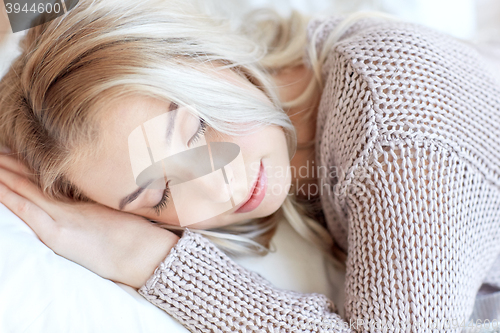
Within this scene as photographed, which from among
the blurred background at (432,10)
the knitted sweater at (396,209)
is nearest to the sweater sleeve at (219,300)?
the knitted sweater at (396,209)

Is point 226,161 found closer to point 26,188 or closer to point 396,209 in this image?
point 396,209

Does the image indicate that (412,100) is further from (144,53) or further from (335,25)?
(144,53)

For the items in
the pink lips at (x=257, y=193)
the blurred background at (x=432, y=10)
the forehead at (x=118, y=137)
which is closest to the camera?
the forehead at (x=118, y=137)

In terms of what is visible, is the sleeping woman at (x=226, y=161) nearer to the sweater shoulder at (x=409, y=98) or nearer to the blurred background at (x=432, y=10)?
the sweater shoulder at (x=409, y=98)

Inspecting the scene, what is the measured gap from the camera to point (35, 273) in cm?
65

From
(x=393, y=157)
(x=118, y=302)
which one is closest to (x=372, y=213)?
(x=393, y=157)

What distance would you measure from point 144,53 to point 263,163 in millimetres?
289

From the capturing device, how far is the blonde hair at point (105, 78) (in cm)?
64

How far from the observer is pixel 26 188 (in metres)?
0.75

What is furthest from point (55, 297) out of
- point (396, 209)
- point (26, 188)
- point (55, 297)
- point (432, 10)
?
point (432, 10)

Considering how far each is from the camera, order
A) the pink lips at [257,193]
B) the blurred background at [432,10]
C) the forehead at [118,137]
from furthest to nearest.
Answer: the blurred background at [432,10] → the pink lips at [257,193] → the forehead at [118,137]

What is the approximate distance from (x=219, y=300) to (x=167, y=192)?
0.21m

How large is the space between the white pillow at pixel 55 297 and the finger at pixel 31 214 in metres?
0.01

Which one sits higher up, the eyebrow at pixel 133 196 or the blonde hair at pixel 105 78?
the blonde hair at pixel 105 78
